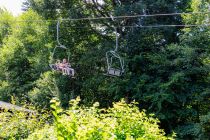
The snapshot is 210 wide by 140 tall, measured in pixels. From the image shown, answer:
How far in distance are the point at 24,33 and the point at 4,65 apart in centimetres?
268

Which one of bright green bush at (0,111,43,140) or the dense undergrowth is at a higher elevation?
the dense undergrowth

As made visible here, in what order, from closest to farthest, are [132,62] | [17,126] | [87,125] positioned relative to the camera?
[87,125] < [17,126] < [132,62]

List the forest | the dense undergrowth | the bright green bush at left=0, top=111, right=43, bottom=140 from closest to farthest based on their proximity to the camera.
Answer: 1. the dense undergrowth
2. the bright green bush at left=0, top=111, right=43, bottom=140
3. the forest

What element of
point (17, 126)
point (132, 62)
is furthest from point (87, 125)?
point (132, 62)

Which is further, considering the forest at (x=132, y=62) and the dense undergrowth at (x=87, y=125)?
the forest at (x=132, y=62)

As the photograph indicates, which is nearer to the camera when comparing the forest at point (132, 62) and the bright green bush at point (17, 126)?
the bright green bush at point (17, 126)

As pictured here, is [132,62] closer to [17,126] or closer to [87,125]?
[17,126]

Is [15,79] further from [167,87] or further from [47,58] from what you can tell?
[167,87]

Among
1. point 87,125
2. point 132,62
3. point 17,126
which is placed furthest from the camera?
point 132,62

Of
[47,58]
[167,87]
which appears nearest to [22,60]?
[47,58]

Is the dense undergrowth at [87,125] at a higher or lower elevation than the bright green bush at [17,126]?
higher

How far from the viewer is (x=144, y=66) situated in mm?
12641

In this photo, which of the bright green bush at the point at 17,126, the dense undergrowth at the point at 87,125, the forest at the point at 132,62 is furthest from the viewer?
the forest at the point at 132,62

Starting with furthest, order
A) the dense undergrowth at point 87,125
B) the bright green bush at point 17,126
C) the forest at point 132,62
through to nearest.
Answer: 1. the forest at point 132,62
2. the bright green bush at point 17,126
3. the dense undergrowth at point 87,125
